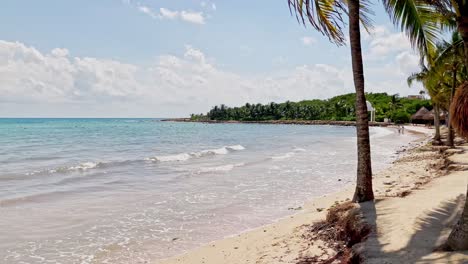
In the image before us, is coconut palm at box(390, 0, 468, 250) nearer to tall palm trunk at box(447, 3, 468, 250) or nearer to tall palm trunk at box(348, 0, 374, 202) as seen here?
tall palm trunk at box(447, 3, 468, 250)

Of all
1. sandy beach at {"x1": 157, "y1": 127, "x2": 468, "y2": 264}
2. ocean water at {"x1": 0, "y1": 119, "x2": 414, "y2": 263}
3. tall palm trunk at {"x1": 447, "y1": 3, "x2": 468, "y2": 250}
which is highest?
tall palm trunk at {"x1": 447, "y1": 3, "x2": 468, "y2": 250}

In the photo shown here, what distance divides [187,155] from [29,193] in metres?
15.3

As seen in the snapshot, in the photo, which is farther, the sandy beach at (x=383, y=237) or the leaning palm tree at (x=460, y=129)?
the sandy beach at (x=383, y=237)

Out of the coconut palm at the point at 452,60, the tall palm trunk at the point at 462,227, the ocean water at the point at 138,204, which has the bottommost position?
the ocean water at the point at 138,204

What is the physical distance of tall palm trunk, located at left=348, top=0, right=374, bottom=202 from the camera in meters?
8.41

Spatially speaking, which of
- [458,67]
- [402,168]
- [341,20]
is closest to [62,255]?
[341,20]

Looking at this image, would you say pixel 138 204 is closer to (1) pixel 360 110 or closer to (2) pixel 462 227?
(1) pixel 360 110

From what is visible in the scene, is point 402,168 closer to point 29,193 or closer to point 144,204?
point 144,204

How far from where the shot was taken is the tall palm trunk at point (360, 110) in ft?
27.6

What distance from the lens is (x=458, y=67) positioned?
78.6 feet

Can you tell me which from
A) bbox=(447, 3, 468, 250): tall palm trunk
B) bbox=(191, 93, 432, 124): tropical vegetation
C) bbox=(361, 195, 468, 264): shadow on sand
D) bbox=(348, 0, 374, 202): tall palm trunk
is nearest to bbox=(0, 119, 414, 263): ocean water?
bbox=(348, 0, 374, 202): tall palm trunk

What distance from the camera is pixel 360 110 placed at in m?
8.55

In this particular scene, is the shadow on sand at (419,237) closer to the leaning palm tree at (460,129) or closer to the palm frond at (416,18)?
the leaning palm tree at (460,129)

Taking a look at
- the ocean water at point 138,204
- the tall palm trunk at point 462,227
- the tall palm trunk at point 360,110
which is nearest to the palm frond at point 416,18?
the tall palm trunk at point 360,110
